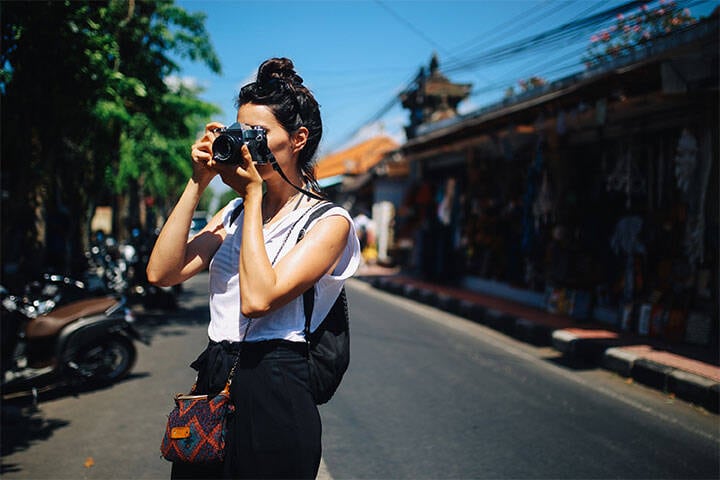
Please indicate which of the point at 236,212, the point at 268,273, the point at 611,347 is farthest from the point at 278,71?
the point at 611,347

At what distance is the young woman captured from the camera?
133 centimetres

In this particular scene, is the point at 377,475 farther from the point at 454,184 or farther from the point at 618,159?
the point at 454,184

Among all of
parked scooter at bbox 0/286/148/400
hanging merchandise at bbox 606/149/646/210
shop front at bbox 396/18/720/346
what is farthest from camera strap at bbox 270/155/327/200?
hanging merchandise at bbox 606/149/646/210

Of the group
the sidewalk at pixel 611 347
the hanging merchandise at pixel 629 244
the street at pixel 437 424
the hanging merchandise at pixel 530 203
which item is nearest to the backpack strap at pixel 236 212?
the street at pixel 437 424

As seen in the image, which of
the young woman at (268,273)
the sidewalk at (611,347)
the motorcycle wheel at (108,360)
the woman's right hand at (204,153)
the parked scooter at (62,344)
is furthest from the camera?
the sidewalk at (611,347)

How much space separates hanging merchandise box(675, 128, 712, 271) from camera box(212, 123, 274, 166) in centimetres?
651

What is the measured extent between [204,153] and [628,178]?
731 centimetres

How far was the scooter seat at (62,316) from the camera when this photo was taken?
15.1 ft

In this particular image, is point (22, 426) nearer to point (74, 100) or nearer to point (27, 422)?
point (27, 422)

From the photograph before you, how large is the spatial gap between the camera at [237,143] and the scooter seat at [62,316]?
160 inches

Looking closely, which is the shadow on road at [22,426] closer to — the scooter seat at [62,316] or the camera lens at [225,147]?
the scooter seat at [62,316]

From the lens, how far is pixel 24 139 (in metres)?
5.05

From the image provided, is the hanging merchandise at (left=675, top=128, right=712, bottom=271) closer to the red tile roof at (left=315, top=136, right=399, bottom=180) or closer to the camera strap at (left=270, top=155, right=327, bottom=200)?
the camera strap at (left=270, top=155, right=327, bottom=200)

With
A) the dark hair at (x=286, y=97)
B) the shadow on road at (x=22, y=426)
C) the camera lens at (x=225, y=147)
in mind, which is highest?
the dark hair at (x=286, y=97)
